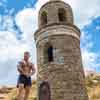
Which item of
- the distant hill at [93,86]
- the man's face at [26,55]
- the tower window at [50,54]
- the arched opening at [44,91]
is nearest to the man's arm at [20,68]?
the man's face at [26,55]

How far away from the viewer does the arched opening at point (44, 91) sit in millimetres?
19462

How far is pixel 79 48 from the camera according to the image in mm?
21672

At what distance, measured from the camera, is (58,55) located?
2073 cm

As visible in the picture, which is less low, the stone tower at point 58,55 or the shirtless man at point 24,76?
the stone tower at point 58,55

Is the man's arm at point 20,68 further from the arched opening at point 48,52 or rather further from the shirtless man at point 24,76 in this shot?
the arched opening at point 48,52

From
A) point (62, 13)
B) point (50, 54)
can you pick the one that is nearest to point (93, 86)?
point (62, 13)

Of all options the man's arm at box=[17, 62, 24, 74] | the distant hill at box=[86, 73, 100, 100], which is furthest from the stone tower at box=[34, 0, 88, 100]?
the distant hill at box=[86, 73, 100, 100]

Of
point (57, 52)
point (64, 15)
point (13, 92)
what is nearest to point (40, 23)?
A: point (64, 15)

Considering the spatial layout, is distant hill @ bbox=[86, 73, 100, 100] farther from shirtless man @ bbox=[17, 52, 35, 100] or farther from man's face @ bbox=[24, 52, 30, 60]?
man's face @ bbox=[24, 52, 30, 60]

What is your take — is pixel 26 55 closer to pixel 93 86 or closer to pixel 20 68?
pixel 20 68

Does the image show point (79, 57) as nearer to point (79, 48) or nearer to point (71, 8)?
point (79, 48)

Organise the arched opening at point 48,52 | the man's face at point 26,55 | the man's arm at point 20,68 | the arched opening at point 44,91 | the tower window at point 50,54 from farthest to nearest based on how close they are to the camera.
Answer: the tower window at point 50,54 → the arched opening at point 48,52 → the arched opening at point 44,91 → the man's arm at point 20,68 → the man's face at point 26,55

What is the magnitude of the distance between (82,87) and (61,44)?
3.45 m

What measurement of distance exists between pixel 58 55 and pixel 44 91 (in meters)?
2.76
